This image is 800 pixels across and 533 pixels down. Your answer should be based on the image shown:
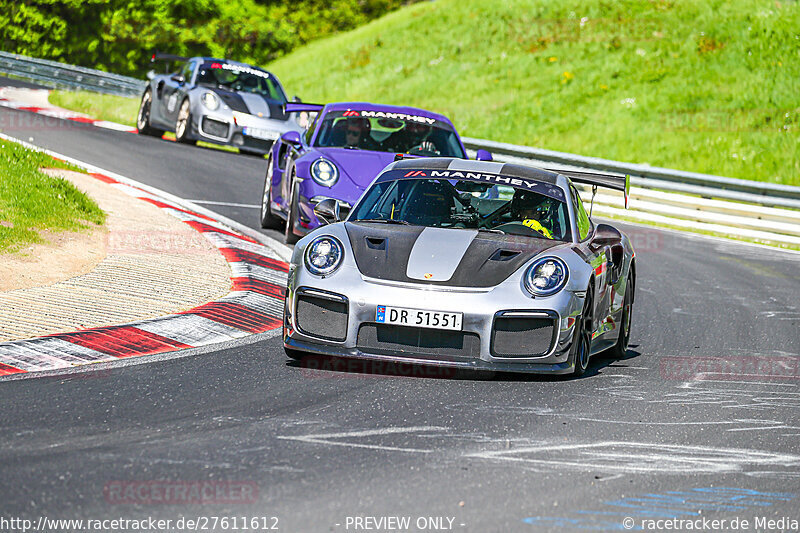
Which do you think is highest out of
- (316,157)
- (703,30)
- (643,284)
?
(703,30)

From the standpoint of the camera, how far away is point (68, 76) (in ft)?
112

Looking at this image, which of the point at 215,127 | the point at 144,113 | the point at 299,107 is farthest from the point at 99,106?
the point at 299,107

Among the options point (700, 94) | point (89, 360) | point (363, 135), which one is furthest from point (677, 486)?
point (700, 94)

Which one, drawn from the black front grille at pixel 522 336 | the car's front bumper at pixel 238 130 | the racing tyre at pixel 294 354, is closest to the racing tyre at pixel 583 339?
the black front grille at pixel 522 336

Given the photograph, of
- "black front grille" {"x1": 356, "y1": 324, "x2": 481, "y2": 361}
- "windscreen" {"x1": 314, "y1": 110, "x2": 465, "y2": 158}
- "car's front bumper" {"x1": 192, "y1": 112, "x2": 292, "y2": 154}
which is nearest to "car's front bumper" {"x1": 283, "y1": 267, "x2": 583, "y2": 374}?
"black front grille" {"x1": 356, "y1": 324, "x2": 481, "y2": 361}

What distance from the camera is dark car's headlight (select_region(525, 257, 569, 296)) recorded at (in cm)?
688

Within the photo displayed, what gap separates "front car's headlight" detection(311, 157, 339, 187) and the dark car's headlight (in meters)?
4.84

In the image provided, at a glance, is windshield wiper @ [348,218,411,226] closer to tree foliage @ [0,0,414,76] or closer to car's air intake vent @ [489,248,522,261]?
car's air intake vent @ [489,248,522,261]

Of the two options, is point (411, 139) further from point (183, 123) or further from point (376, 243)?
point (183, 123)

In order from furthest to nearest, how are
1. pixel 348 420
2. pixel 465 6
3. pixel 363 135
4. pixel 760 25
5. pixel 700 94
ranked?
pixel 465 6, pixel 760 25, pixel 700 94, pixel 363 135, pixel 348 420

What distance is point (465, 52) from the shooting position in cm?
4122

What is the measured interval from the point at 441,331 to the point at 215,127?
13.9 m

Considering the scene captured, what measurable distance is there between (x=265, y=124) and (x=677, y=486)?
15782mm

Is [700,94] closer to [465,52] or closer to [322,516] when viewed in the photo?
[465,52]
